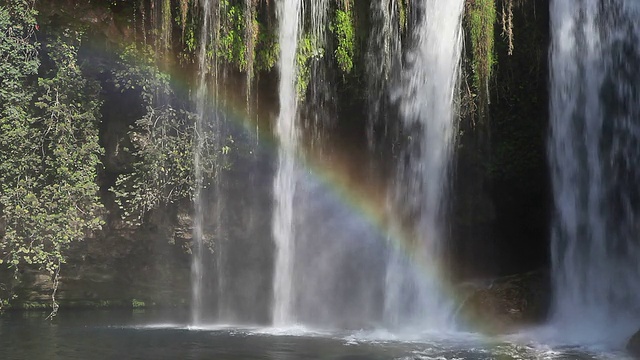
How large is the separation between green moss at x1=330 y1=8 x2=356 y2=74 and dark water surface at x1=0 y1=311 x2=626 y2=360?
197 inches

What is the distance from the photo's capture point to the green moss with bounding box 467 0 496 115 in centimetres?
1323

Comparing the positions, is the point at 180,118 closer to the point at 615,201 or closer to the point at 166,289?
the point at 166,289

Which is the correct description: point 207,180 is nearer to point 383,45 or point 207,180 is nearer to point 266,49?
point 266,49

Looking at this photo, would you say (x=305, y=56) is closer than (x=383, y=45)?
Yes

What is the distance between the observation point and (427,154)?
14.3m

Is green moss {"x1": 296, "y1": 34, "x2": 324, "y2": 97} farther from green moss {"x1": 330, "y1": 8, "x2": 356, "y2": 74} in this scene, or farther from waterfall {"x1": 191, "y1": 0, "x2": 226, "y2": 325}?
waterfall {"x1": 191, "y1": 0, "x2": 226, "y2": 325}

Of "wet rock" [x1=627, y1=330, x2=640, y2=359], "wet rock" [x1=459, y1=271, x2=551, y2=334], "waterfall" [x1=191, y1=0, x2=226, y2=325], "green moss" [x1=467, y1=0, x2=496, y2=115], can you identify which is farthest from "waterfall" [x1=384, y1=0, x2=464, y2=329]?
"wet rock" [x1=627, y1=330, x2=640, y2=359]

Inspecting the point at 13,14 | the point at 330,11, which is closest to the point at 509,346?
the point at 330,11

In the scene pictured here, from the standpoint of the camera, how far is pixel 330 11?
13766 mm

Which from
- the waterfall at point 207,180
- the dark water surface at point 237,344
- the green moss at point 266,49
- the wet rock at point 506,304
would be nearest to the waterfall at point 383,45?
the green moss at point 266,49

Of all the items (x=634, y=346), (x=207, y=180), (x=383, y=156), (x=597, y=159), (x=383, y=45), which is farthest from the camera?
(x=383, y=156)

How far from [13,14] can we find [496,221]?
10074 millimetres

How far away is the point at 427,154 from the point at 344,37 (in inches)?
108

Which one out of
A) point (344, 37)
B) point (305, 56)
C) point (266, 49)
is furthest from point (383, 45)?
point (266, 49)
